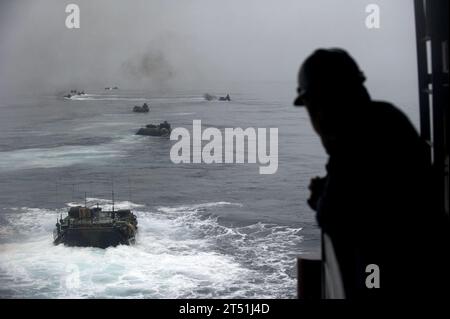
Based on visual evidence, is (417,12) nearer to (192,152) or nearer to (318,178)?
(318,178)

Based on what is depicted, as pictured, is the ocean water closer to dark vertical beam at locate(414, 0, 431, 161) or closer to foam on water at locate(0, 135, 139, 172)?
foam on water at locate(0, 135, 139, 172)

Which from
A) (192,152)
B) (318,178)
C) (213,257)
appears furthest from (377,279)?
(192,152)

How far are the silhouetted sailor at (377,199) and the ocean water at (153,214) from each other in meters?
16.0

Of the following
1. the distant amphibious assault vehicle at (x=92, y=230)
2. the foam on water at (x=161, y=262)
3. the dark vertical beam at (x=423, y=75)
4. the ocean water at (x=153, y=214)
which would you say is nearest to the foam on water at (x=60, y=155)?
the ocean water at (x=153, y=214)

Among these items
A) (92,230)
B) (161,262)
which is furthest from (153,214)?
(161,262)

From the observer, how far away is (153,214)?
2550 centimetres

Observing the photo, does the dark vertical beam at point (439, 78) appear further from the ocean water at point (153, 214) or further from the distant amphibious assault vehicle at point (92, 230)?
the distant amphibious assault vehicle at point (92, 230)

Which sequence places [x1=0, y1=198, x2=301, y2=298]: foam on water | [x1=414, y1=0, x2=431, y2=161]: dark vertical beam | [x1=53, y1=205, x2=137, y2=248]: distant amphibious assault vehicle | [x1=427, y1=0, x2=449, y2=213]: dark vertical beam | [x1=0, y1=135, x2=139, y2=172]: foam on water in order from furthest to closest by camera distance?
1. [x1=0, y1=135, x2=139, y2=172]: foam on water
2. [x1=53, y1=205, x2=137, y2=248]: distant amphibious assault vehicle
3. [x1=0, y1=198, x2=301, y2=298]: foam on water
4. [x1=414, y1=0, x2=431, y2=161]: dark vertical beam
5. [x1=427, y1=0, x2=449, y2=213]: dark vertical beam

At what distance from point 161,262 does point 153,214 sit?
201 inches

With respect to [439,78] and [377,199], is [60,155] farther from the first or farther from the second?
[377,199]

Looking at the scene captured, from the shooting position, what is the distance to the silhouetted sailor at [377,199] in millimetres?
925

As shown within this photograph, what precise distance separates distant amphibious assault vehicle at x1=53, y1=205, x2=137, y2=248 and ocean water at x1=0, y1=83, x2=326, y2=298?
1.15 feet

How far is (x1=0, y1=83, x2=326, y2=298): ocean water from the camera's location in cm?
1888

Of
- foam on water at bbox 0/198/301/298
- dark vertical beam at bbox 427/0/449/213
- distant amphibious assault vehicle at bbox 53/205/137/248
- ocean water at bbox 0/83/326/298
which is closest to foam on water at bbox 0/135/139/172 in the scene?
ocean water at bbox 0/83/326/298
